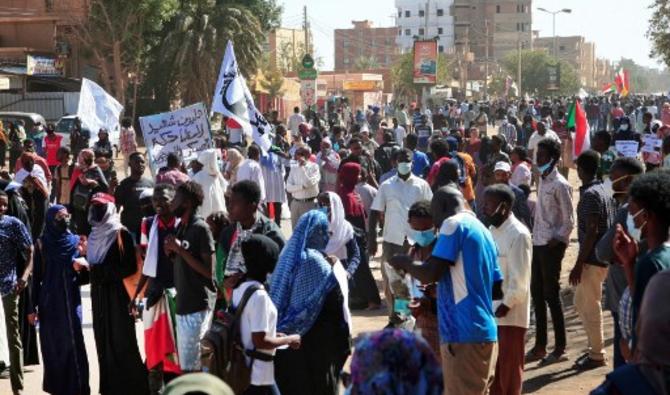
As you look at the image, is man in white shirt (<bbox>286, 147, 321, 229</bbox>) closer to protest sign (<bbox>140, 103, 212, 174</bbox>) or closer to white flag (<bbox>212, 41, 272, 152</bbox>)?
white flag (<bbox>212, 41, 272, 152</bbox>)

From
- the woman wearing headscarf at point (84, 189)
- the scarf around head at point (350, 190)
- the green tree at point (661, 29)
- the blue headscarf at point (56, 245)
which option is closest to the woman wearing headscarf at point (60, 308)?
the blue headscarf at point (56, 245)

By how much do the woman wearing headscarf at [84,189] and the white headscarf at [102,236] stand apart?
367cm

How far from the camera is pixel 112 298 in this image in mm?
8359

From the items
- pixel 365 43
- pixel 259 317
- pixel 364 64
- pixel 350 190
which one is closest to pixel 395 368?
pixel 259 317

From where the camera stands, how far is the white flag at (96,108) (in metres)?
19.7

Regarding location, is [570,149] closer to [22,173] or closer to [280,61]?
[22,173]

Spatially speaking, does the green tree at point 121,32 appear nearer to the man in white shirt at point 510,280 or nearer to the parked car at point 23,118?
the parked car at point 23,118

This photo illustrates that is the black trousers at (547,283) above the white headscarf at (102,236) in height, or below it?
below

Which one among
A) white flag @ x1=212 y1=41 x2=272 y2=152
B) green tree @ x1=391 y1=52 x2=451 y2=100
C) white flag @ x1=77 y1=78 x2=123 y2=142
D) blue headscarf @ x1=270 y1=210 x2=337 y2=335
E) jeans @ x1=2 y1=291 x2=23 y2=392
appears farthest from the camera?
green tree @ x1=391 y1=52 x2=451 y2=100

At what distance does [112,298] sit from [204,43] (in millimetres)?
38780

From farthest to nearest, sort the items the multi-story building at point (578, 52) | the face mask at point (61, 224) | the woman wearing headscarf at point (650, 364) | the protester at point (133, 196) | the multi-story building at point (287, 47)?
the multi-story building at point (578, 52) → the multi-story building at point (287, 47) → the protester at point (133, 196) → the face mask at point (61, 224) → the woman wearing headscarf at point (650, 364)

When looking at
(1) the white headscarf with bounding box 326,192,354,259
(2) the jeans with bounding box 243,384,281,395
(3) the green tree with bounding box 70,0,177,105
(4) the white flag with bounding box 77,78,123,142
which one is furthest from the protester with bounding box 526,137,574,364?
(3) the green tree with bounding box 70,0,177,105

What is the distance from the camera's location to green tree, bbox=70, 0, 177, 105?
45.2m

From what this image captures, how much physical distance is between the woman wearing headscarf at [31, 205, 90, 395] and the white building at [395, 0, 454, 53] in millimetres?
134681
